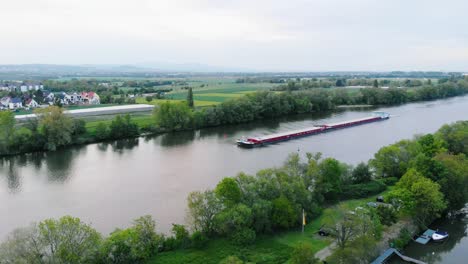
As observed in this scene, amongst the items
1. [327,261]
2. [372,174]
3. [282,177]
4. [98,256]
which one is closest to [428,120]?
[372,174]

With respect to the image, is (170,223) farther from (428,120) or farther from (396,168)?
(428,120)

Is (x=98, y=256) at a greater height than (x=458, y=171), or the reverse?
(x=458, y=171)

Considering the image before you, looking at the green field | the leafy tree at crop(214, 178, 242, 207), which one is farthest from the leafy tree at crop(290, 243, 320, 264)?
the green field

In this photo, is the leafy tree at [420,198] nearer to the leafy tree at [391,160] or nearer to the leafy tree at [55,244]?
the leafy tree at [391,160]

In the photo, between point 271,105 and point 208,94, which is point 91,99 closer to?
point 208,94

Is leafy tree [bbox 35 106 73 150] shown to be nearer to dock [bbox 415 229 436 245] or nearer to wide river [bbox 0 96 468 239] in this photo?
wide river [bbox 0 96 468 239]

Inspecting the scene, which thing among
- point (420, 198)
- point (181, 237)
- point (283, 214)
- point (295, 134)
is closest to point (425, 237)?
point (420, 198)
